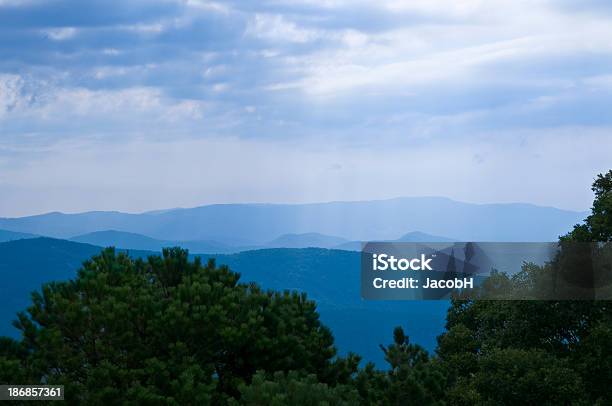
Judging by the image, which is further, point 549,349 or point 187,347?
point 549,349

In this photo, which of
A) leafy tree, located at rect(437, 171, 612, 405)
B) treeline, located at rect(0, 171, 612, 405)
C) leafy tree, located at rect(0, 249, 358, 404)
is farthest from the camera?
leafy tree, located at rect(437, 171, 612, 405)

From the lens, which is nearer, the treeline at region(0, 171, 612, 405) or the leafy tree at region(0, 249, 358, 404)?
the treeline at region(0, 171, 612, 405)

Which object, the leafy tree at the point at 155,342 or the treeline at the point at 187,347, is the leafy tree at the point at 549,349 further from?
the leafy tree at the point at 155,342

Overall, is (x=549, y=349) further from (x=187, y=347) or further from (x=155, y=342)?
(x=155, y=342)

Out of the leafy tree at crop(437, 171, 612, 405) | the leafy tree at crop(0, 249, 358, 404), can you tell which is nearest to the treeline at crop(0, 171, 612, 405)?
the leafy tree at crop(0, 249, 358, 404)

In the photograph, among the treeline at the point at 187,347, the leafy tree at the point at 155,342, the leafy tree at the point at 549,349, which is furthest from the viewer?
the leafy tree at the point at 549,349

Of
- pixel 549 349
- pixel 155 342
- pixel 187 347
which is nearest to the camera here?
pixel 187 347

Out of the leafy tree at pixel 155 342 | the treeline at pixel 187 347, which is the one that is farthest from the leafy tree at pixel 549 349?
the leafy tree at pixel 155 342

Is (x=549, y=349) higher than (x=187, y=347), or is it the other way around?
(x=187, y=347)

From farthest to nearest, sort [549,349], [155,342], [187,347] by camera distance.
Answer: [549,349] → [155,342] → [187,347]

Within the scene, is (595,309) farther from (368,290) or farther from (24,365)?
(24,365)

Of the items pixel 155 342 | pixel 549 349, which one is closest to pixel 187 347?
pixel 155 342

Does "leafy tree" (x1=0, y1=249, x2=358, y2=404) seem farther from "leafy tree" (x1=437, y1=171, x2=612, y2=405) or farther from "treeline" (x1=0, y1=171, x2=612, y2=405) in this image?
"leafy tree" (x1=437, y1=171, x2=612, y2=405)

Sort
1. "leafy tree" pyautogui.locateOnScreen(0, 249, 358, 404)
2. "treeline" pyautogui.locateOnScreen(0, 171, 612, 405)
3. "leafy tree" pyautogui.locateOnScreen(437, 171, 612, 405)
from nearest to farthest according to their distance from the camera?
"treeline" pyautogui.locateOnScreen(0, 171, 612, 405), "leafy tree" pyautogui.locateOnScreen(0, 249, 358, 404), "leafy tree" pyautogui.locateOnScreen(437, 171, 612, 405)
